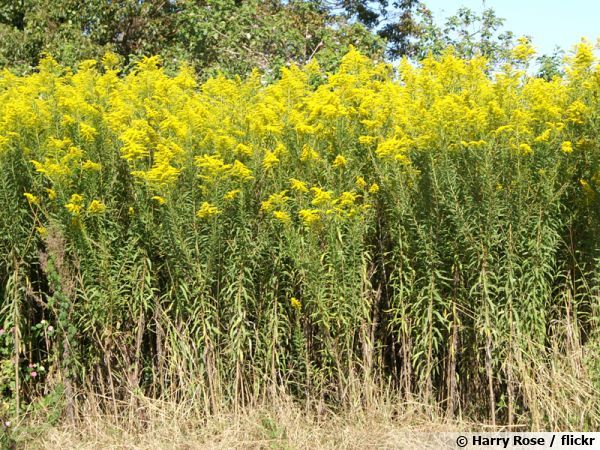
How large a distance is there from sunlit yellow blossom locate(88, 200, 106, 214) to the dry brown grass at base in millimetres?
1221

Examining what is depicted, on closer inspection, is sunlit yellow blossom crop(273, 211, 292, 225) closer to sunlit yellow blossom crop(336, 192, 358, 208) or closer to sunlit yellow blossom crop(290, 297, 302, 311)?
sunlit yellow blossom crop(336, 192, 358, 208)

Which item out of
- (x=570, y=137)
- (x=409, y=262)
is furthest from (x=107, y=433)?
(x=570, y=137)

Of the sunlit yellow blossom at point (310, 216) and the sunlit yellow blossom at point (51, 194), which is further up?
the sunlit yellow blossom at point (51, 194)

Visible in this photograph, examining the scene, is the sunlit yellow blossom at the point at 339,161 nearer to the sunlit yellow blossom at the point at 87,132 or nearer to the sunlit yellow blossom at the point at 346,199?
the sunlit yellow blossom at the point at 346,199

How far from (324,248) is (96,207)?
55.2 inches

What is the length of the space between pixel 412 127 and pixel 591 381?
1.86m

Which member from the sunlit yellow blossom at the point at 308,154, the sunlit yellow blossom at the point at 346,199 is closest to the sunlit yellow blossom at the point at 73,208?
the sunlit yellow blossom at the point at 308,154

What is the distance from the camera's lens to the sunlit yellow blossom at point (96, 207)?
5.30 meters

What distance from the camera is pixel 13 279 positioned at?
554cm

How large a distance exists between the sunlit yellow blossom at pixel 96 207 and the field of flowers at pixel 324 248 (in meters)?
0.03

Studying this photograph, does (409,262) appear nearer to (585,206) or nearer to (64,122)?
(585,206)

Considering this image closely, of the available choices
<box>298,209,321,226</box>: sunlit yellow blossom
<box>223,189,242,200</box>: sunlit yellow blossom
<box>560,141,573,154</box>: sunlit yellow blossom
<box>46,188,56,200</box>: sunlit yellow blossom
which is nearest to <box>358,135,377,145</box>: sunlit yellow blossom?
<box>298,209,321,226</box>: sunlit yellow blossom

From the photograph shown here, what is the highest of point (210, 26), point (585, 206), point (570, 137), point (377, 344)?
point (210, 26)

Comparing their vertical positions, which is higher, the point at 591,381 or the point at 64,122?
the point at 64,122
